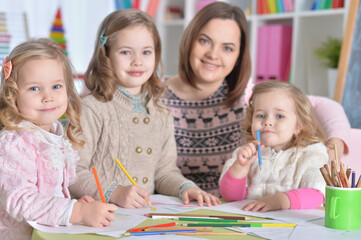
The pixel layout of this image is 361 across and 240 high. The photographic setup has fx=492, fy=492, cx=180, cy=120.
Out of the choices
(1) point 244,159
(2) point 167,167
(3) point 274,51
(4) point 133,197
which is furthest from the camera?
(3) point 274,51

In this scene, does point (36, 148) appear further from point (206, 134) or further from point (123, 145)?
point (206, 134)

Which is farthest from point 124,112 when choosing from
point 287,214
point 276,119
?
point 287,214

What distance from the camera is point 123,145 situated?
5.11ft

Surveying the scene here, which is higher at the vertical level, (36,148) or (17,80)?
(17,80)

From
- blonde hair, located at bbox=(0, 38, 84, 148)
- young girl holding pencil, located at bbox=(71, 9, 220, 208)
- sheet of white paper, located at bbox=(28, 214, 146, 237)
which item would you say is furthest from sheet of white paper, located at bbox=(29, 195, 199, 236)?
blonde hair, located at bbox=(0, 38, 84, 148)

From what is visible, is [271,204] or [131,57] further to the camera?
[131,57]

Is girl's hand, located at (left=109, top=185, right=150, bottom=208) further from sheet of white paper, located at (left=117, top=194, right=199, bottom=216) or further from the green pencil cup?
the green pencil cup

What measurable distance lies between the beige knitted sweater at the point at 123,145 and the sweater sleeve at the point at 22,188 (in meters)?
0.33

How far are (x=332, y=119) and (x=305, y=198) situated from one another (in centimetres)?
58

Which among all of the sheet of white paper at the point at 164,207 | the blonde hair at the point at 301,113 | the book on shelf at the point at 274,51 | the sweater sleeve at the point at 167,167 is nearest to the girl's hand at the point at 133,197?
the sheet of white paper at the point at 164,207

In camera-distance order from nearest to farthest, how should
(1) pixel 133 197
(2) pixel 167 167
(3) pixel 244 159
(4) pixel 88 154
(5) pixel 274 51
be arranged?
1. (1) pixel 133 197
2. (3) pixel 244 159
3. (4) pixel 88 154
4. (2) pixel 167 167
5. (5) pixel 274 51

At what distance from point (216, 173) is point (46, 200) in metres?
0.96

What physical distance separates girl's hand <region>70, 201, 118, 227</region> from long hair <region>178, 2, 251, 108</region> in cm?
98

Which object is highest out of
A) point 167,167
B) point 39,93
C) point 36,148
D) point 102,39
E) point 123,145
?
point 102,39
